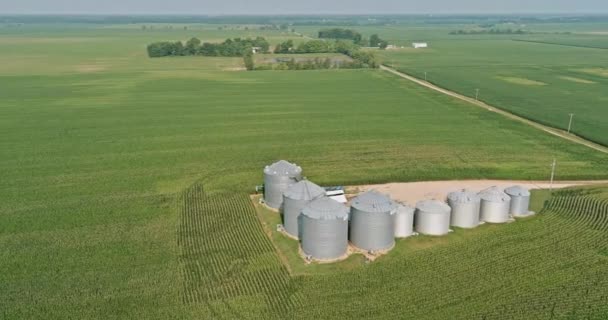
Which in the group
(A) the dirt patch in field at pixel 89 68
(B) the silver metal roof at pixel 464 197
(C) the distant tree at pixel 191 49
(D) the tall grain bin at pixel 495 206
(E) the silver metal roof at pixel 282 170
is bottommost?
(D) the tall grain bin at pixel 495 206

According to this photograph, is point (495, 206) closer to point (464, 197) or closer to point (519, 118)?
point (464, 197)

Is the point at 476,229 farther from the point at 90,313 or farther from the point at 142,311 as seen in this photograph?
the point at 90,313

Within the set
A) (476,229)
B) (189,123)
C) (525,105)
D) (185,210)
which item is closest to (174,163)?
(185,210)

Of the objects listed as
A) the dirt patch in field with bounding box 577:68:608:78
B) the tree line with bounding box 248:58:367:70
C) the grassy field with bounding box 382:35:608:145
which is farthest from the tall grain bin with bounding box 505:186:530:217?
the tree line with bounding box 248:58:367:70

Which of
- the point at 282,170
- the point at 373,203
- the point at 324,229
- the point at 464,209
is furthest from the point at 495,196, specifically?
the point at 282,170

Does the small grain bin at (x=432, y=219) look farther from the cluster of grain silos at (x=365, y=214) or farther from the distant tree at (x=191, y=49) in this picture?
the distant tree at (x=191, y=49)

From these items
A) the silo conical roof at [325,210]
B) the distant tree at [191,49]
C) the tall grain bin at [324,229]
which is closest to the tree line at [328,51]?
the distant tree at [191,49]
